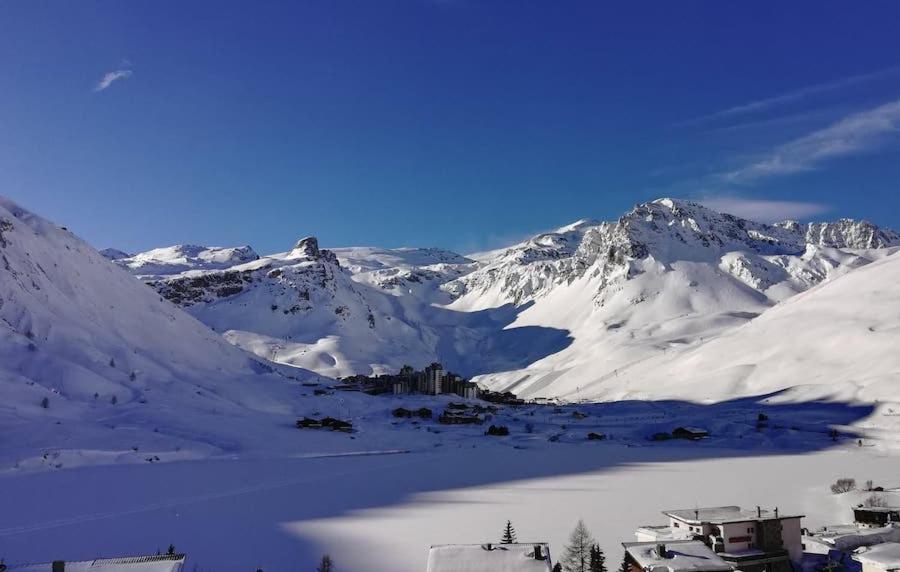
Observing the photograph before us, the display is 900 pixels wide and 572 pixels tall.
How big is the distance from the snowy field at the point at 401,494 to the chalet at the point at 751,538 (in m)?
3.41

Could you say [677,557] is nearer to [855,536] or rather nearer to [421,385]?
[855,536]

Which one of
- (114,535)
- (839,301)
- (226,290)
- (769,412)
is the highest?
(226,290)

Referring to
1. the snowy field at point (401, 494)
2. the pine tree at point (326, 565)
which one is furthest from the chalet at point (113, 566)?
the snowy field at point (401, 494)

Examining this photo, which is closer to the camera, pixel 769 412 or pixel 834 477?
pixel 834 477

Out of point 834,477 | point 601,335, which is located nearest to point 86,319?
point 834,477

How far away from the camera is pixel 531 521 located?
35000 mm

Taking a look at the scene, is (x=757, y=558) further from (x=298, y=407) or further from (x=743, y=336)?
(x=743, y=336)

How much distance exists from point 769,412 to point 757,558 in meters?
59.6

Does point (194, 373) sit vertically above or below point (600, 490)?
above

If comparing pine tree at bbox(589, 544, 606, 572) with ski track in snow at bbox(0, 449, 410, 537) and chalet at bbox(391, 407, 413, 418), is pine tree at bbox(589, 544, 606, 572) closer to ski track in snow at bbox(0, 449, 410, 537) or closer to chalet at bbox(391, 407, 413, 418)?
ski track in snow at bbox(0, 449, 410, 537)

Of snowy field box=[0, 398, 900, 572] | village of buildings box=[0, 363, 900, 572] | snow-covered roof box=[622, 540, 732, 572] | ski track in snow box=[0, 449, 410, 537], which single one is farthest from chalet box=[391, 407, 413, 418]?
snow-covered roof box=[622, 540, 732, 572]

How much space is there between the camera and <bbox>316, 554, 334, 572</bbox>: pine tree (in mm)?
26672

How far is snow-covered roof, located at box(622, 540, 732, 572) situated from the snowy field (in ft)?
13.4

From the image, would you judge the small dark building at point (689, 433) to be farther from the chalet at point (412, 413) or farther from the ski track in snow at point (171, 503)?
the chalet at point (412, 413)
